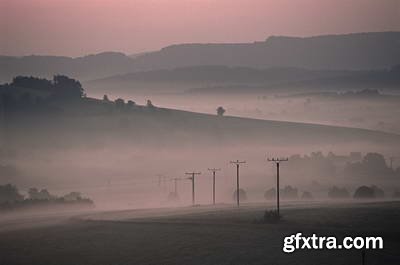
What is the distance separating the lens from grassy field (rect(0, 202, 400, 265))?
102812 mm

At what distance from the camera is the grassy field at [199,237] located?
10281 cm

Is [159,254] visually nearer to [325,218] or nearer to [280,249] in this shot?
[280,249]

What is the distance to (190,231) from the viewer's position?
4870 inches

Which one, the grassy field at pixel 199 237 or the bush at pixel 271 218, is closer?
the grassy field at pixel 199 237

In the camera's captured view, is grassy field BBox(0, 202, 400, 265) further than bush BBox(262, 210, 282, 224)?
No

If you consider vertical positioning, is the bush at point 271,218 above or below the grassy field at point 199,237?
above

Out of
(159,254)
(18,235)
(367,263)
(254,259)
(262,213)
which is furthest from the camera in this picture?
(262,213)

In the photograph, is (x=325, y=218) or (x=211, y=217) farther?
(x=211, y=217)

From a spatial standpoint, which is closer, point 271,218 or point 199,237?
point 199,237

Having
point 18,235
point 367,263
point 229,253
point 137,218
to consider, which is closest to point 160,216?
point 137,218

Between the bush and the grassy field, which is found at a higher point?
the bush

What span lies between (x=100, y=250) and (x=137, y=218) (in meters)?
33.0

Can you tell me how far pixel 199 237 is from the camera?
118m

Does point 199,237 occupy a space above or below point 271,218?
below
